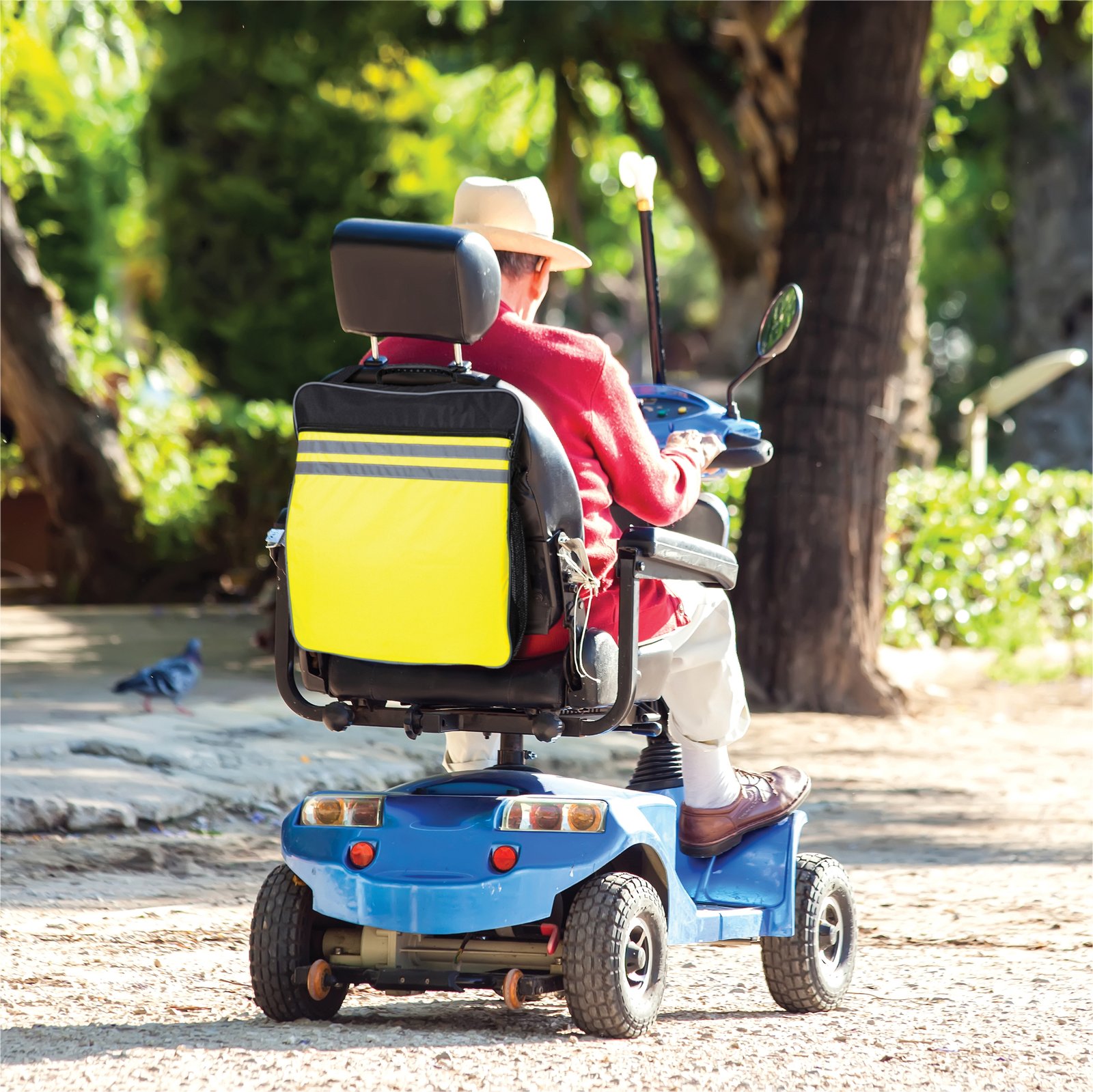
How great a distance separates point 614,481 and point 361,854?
868mm

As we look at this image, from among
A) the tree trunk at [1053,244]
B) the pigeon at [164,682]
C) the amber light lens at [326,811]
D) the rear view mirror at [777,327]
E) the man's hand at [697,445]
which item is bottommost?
the pigeon at [164,682]

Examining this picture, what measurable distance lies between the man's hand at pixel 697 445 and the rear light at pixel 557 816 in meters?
0.75

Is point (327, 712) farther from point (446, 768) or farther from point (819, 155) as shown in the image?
point (819, 155)

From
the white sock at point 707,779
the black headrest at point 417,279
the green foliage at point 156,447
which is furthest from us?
the green foliage at point 156,447

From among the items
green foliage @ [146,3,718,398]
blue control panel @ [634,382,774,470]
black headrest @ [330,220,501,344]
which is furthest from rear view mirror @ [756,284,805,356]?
green foliage @ [146,3,718,398]

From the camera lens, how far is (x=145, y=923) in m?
4.57

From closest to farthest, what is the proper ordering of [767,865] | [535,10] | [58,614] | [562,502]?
[562,502] → [767,865] → [58,614] → [535,10]

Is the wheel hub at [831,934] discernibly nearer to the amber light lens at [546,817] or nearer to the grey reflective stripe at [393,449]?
the amber light lens at [546,817]

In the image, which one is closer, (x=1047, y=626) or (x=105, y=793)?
(x=105, y=793)

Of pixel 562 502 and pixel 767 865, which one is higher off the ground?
pixel 562 502

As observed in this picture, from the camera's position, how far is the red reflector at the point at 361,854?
3314 mm

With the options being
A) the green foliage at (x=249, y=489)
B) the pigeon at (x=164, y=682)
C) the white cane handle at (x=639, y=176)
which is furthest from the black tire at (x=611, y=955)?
the green foliage at (x=249, y=489)

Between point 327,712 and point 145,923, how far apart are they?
1.45 metres

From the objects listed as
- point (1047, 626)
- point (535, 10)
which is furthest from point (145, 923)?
point (535, 10)
